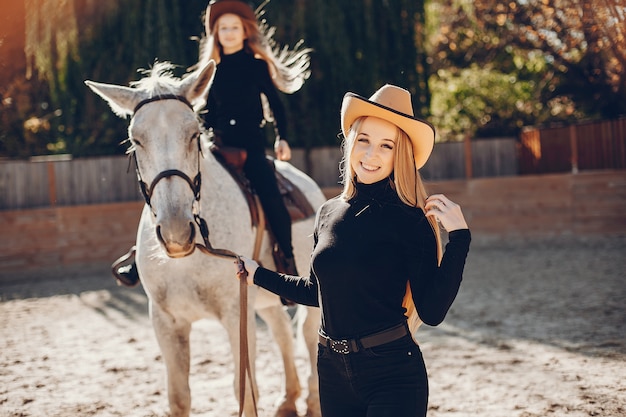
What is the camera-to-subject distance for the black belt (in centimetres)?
229

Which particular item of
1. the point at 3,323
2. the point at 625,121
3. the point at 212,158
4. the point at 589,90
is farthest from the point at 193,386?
the point at 589,90

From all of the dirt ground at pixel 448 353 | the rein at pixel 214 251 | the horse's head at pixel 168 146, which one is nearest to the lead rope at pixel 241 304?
the rein at pixel 214 251

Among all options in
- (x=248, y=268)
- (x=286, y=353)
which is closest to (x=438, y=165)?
(x=286, y=353)

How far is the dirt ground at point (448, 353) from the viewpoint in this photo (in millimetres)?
4762

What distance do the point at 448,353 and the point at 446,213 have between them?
4215 millimetres

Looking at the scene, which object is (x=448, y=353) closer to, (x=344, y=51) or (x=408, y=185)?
(x=408, y=185)

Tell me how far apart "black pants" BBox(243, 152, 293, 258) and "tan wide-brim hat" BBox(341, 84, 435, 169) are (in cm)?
169

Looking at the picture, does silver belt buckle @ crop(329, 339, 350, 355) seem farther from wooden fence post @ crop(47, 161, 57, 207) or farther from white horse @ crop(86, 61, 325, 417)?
wooden fence post @ crop(47, 161, 57, 207)

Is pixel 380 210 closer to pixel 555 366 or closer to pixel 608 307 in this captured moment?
pixel 555 366

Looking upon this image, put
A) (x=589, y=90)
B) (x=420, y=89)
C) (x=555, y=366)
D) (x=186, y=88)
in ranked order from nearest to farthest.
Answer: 1. (x=186, y=88)
2. (x=555, y=366)
3. (x=420, y=89)
4. (x=589, y=90)

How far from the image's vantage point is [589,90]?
763 inches

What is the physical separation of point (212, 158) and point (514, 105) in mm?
18632

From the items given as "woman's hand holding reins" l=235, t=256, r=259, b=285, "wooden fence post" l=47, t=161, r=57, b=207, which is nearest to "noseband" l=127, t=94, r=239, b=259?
"woman's hand holding reins" l=235, t=256, r=259, b=285

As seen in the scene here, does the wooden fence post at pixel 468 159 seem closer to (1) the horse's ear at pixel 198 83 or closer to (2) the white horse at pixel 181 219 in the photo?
(2) the white horse at pixel 181 219
